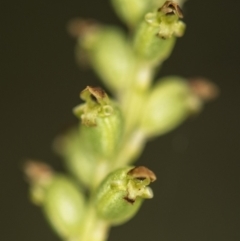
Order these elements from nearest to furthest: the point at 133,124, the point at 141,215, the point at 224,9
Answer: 1. the point at 133,124
2. the point at 141,215
3. the point at 224,9

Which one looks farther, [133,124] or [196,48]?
[196,48]

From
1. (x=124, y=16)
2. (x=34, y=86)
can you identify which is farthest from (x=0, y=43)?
(x=124, y=16)

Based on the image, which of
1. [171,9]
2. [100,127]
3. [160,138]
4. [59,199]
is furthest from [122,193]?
[160,138]

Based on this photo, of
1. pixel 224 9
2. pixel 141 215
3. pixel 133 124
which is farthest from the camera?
pixel 224 9

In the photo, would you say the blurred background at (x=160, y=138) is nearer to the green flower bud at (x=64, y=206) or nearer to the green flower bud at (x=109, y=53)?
the green flower bud at (x=109, y=53)

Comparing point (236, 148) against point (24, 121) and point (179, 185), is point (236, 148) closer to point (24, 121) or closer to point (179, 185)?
point (179, 185)

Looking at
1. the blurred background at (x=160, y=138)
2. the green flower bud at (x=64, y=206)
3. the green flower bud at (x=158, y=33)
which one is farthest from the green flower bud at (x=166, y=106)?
the blurred background at (x=160, y=138)
